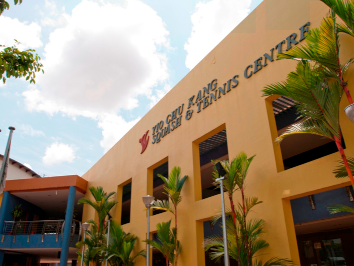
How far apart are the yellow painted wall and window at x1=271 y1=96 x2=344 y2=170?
Result: 1438 mm

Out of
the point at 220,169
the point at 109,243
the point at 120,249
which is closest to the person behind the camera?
the point at 220,169

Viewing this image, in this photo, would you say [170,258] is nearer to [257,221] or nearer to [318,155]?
[257,221]

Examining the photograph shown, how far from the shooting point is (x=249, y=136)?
7.50m

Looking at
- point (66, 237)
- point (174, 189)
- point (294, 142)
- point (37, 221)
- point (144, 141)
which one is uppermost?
point (144, 141)

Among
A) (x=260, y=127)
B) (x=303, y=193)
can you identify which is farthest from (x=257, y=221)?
(x=260, y=127)

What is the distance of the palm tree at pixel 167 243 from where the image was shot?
873 centimetres

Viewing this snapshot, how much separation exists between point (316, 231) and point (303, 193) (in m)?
6.93

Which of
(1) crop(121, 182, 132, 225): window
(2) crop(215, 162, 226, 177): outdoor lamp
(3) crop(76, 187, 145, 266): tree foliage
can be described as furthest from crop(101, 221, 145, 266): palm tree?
(2) crop(215, 162, 226, 177): outdoor lamp

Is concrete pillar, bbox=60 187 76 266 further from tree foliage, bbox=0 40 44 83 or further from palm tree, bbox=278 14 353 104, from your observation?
palm tree, bbox=278 14 353 104

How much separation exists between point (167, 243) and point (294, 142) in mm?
5958

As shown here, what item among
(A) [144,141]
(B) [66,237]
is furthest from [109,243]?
(B) [66,237]

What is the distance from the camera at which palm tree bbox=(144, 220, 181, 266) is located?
28.6 feet

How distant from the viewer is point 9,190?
1741 cm

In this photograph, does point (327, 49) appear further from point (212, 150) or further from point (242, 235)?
point (212, 150)
